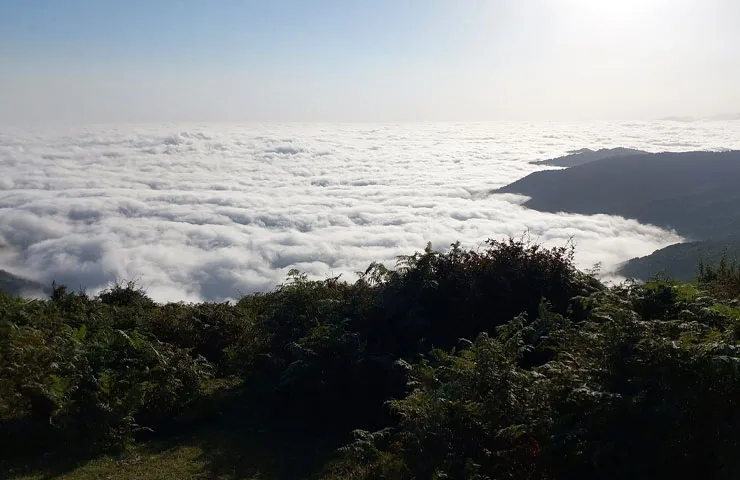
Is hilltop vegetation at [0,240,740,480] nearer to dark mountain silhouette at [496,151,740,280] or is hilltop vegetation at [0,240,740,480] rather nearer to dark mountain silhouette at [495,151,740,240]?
dark mountain silhouette at [496,151,740,280]

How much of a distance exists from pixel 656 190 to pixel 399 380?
465 feet

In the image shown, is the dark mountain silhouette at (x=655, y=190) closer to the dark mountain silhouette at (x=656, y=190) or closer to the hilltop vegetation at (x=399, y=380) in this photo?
the dark mountain silhouette at (x=656, y=190)

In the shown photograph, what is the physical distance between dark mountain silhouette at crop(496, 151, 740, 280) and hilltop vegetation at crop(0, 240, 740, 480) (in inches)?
3932

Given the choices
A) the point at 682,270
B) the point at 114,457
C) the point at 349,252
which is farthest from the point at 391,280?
the point at 349,252

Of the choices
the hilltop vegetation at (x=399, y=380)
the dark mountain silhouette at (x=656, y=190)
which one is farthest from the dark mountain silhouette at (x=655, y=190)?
the hilltop vegetation at (x=399, y=380)

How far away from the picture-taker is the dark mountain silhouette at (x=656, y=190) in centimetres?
11094

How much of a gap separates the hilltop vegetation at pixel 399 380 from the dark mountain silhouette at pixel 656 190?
99.9 metres

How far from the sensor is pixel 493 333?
35.5ft

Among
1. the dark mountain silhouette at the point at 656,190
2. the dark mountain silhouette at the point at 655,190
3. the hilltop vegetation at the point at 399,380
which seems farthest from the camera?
the dark mountain silhouette at the point at 655,190

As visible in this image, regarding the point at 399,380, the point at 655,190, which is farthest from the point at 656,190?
the point at 399,380

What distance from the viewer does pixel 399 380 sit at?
9.46m

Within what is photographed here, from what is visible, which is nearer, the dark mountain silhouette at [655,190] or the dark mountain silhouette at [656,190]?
the dark mountain silhouette at [656,190]

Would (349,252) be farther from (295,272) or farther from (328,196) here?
(295,272)

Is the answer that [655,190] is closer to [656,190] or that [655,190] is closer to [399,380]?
[656,190]
